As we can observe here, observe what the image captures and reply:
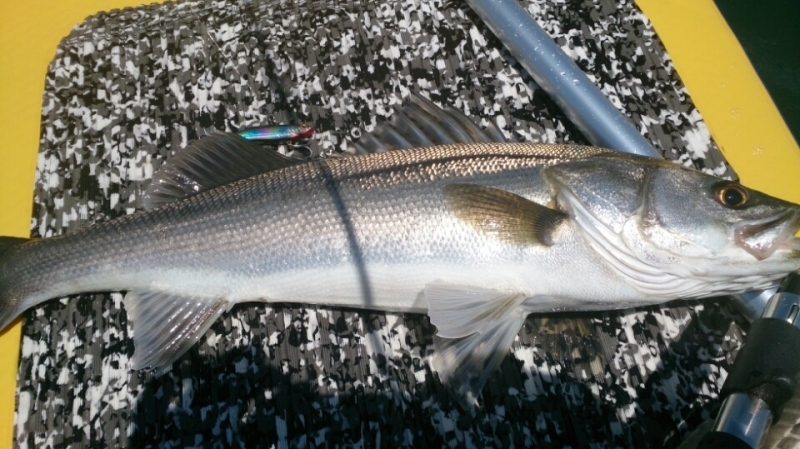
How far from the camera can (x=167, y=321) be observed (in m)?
1.68

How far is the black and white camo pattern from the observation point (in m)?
1.65

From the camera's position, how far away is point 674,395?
5.50 ft

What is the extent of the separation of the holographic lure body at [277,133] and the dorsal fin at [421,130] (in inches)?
12.0

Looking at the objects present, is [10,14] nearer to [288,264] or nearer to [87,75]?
[87,75]

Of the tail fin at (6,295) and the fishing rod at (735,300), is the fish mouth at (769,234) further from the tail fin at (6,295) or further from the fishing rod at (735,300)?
the tail fin at (6,295)

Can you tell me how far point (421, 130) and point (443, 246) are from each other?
19.2 inches

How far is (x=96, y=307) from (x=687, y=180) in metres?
1.99

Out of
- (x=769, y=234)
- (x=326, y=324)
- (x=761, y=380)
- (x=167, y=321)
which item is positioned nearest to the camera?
(x=761, y=380)

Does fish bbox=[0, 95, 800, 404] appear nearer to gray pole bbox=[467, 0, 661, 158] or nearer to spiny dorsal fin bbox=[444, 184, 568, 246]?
spiny dorsal fin bbox=[444, 184, 568, 246]

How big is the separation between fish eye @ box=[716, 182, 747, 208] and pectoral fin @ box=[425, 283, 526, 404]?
0.64 meters

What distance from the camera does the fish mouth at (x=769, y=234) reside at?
143 centimetres

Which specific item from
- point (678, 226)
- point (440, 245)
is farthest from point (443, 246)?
point (678, 226)

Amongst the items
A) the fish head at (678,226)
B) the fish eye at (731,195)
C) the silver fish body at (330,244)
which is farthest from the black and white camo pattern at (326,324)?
the fish eye at (731,195)

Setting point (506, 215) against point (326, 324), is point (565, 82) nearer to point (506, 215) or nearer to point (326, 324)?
point (506, 215)
